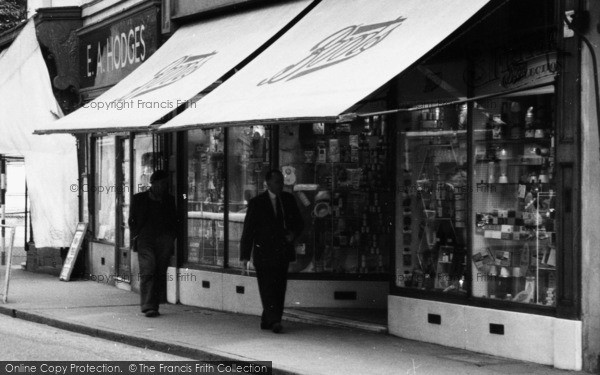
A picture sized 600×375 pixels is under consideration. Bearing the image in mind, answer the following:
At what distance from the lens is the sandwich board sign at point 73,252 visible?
1923 cm

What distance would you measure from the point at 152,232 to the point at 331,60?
14.2ft

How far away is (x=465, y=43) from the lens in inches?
442

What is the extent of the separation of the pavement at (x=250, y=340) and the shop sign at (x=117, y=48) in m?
3.77

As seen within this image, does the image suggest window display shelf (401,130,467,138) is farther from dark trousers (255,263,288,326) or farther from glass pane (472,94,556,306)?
dark trousers (255,263,288,326)

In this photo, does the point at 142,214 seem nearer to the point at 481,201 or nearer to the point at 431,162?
the point at 431,162

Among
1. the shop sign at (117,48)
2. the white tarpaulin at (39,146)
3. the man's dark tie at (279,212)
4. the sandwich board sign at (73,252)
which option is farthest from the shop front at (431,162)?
the white tarpaulin at (39,146)

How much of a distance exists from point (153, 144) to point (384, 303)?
472 cm

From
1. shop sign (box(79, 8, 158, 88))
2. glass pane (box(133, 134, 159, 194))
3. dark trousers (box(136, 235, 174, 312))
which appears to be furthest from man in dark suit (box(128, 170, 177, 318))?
shop sign (box(79, 8, 158, 88))

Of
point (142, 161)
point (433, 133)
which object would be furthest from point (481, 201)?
point (142, 161)

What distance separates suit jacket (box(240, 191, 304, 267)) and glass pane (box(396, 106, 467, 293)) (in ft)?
4.05

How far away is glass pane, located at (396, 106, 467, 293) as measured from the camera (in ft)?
37.8

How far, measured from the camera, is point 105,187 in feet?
63.7

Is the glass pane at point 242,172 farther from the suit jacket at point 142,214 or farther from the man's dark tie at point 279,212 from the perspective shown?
the man's dark tie at point 279,212

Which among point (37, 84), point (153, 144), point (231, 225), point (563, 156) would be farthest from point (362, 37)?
point (37, 84)
